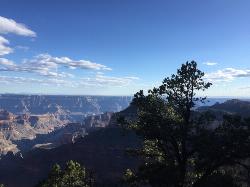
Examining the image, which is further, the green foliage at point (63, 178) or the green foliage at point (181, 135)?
the green foliage at point (63, 178)

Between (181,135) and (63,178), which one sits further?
(63,178)

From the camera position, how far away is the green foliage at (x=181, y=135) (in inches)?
1061

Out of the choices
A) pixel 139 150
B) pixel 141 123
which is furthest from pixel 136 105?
pixel 139 150

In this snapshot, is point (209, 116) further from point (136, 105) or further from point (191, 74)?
point (136, 105)

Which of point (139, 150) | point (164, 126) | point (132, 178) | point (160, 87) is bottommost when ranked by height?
point (132, 178)

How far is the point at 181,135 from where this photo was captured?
28.1 meters

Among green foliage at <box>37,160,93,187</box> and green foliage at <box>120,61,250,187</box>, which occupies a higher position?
green foliage at <box>120,61,250,187</box>

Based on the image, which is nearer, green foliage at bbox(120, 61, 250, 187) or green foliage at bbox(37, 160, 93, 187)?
green foliage at bbox(120, 61, 250, 187)

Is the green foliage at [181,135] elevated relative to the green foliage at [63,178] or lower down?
elevated

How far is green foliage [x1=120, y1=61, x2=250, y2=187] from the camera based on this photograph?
27.0m

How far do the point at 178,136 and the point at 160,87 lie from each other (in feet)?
14.2

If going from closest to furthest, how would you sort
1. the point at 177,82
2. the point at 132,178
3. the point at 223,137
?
the point at 223,137 < the point at 177,82 < the point at 132,178

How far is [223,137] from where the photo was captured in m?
27.5

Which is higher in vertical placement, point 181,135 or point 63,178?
point 181,135
